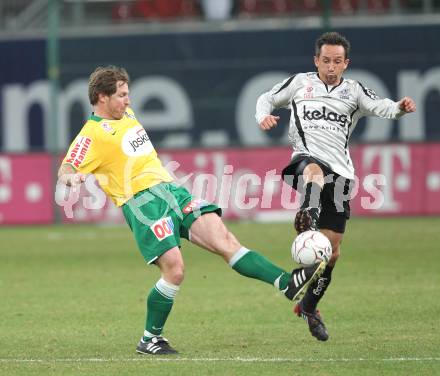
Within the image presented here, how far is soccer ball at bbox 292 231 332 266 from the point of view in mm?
7969

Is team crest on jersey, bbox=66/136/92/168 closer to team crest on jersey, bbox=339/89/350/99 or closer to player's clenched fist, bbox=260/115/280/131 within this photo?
player's clenched fist, bbox=260/115/280/131

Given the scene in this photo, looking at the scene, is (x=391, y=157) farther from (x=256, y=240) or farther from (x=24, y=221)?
(x=24, y=221)

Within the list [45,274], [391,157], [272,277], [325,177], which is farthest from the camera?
[391,157]

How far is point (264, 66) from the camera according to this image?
2266cm

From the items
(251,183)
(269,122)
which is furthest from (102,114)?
(251,183)

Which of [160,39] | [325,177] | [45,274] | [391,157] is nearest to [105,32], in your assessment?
[160,39]

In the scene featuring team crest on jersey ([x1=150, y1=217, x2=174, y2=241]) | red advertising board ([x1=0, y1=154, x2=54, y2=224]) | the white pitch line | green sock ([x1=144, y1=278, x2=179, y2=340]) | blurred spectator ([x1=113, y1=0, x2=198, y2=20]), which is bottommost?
red advertising board ([x1=0, y1=154, x2=54, y2=224])

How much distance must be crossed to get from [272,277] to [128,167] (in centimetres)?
137

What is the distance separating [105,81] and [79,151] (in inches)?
22.2

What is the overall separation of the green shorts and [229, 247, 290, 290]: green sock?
1.41ft

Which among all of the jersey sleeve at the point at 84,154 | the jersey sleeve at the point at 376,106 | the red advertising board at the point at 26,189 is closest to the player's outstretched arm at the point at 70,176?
the jersey sleeve at the point at 84,154

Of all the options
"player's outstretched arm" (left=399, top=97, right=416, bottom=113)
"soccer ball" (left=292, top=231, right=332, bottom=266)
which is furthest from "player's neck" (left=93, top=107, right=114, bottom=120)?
"player's outstretched arm" (left=399, top=97, right=416, bottom=113)

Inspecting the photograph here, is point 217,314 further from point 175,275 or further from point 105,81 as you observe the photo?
point 105,81

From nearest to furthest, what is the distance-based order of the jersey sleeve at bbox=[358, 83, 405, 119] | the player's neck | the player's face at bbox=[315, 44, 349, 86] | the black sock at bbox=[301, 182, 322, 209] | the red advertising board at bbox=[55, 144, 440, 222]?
the player's neck
the black sock at bbox=[301, 182, 322, 209]
the jersey sleeve at bbox=[358, 83, 405, 119]
the player's face at bbox=[315, 44, 349, 86]
the red advertising board at bbox=[55, 144, 440, 222]
